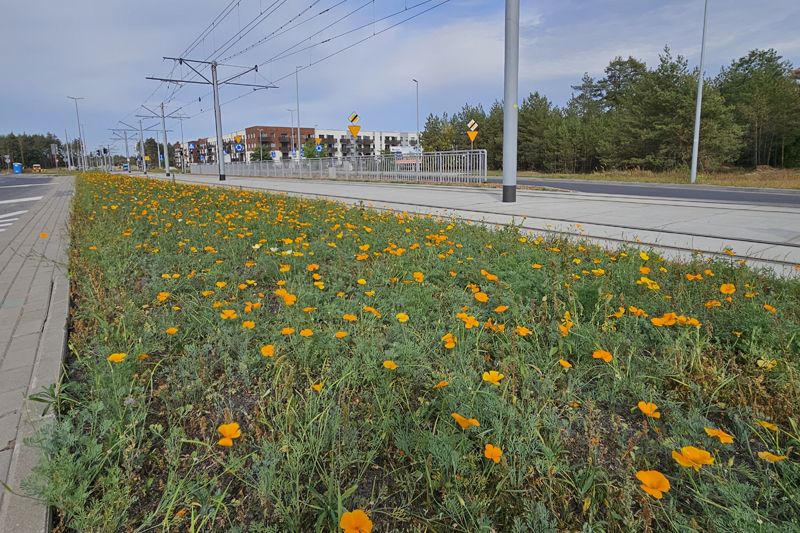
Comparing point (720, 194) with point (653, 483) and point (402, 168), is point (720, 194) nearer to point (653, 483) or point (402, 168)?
point (402, 168)

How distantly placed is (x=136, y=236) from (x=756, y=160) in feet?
145

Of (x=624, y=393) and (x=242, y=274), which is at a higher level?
(x=242, y=274)

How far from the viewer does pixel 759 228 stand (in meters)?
7.41

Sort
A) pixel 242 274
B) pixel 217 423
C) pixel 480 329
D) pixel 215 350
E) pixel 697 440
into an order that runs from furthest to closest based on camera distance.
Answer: pixel 242 274 < pixel 480 329 < pixel 215 350 < pixel 217 423 < pixel 697 440

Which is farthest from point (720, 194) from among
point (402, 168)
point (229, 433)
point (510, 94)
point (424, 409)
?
point (229, 433)

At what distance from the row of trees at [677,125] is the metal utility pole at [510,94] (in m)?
25.9

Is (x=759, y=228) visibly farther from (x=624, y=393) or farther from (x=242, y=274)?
(x=242, y=274)

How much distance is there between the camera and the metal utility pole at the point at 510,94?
11.0 meters

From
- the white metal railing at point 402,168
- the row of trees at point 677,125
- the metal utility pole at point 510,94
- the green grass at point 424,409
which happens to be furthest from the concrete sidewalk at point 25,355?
the row of trees at point 677,125

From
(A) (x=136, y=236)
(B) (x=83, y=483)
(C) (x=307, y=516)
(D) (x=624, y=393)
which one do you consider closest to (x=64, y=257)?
(A) (x=136, y=236)

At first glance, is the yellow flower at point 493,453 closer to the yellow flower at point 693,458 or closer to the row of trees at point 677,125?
the yellow flower at point 693,458

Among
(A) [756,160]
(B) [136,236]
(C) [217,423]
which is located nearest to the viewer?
(C) [217,423]

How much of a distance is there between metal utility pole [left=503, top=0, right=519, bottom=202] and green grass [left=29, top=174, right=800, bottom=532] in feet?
27.7

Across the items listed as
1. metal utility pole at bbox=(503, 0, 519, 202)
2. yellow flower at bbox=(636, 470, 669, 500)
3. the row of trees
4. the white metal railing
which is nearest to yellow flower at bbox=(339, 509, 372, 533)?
yellow flower at bbox=(636, 470, 669, 500)
